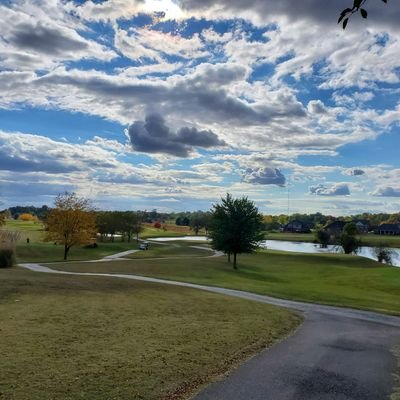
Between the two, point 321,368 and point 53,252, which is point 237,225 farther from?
point 321,368

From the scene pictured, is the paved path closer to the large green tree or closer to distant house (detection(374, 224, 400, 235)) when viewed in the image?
the large green tree

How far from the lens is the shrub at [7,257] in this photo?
34375 millimetres

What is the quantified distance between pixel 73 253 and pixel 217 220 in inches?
1044

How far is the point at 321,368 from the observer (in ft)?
33.4

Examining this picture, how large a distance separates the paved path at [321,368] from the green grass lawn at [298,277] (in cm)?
685

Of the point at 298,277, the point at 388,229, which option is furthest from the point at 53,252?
the point at 388,229

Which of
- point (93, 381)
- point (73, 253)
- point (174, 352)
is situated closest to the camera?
point (93, 381)

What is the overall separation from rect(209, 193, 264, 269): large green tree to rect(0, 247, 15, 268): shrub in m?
19.9

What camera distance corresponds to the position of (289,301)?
23000 millimetres

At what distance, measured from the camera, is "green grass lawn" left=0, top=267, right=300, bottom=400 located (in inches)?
324

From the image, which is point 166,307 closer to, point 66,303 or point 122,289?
point 66,303

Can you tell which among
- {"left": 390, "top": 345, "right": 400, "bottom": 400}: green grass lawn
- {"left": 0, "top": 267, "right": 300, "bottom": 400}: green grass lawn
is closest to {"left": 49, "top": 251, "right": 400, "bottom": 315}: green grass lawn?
{"left": 0, "top": 267, "right": 300, "bottom": 400}: green grass lawn

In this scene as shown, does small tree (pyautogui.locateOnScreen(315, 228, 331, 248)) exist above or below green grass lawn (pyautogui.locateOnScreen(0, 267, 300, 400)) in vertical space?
above

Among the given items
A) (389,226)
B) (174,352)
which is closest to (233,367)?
(174,352)
